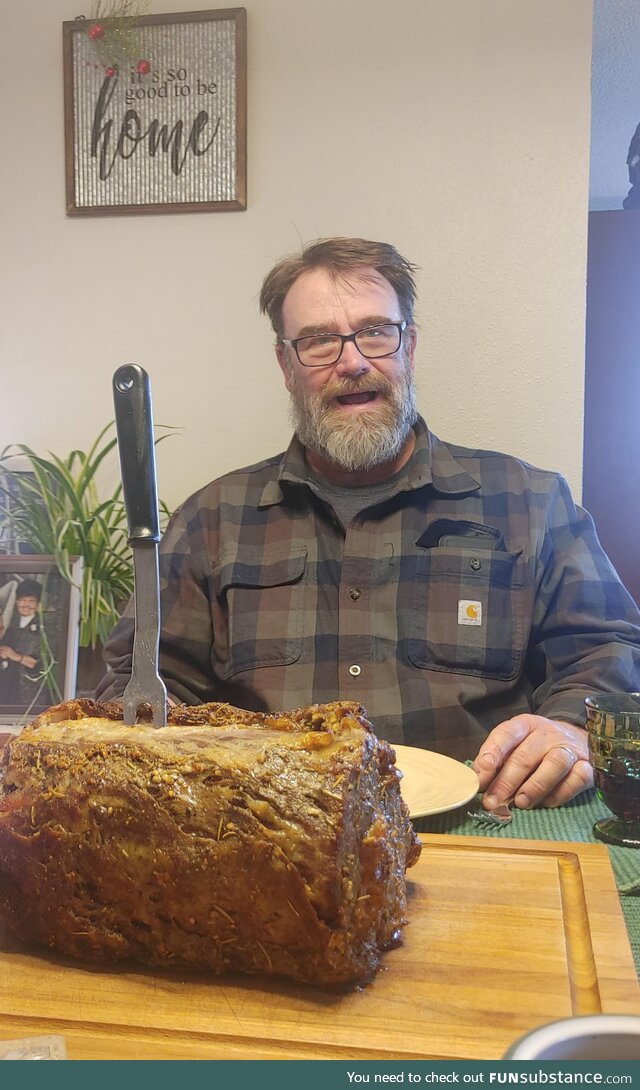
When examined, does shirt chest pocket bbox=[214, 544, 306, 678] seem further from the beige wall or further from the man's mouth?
the beige wall

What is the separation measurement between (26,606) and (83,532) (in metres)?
0.24

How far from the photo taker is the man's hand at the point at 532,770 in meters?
1.05

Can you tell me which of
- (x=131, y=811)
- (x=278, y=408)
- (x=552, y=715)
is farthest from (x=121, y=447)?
(x=278, y=408)

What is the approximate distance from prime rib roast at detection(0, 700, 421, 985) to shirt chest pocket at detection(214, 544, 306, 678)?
96 centimetres

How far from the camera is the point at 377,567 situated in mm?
1714

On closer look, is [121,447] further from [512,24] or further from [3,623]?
[512,24]

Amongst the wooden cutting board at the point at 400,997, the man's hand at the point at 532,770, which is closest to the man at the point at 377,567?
the man's hand at the point at 532,770

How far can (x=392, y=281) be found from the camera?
193cm

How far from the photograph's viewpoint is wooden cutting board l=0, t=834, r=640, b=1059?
59 centimetres

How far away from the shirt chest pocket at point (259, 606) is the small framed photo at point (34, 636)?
34 cm

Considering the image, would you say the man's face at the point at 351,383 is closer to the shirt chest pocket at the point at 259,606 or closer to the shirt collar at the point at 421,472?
the shirt collar at the point at 421,472

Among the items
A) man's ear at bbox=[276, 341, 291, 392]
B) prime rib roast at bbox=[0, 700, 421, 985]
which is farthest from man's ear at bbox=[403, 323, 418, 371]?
prime rib roast at bbox=[0, 700, 421, 985]

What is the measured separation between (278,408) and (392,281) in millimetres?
464

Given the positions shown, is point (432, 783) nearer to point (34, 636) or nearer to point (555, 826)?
point (555, 826)
